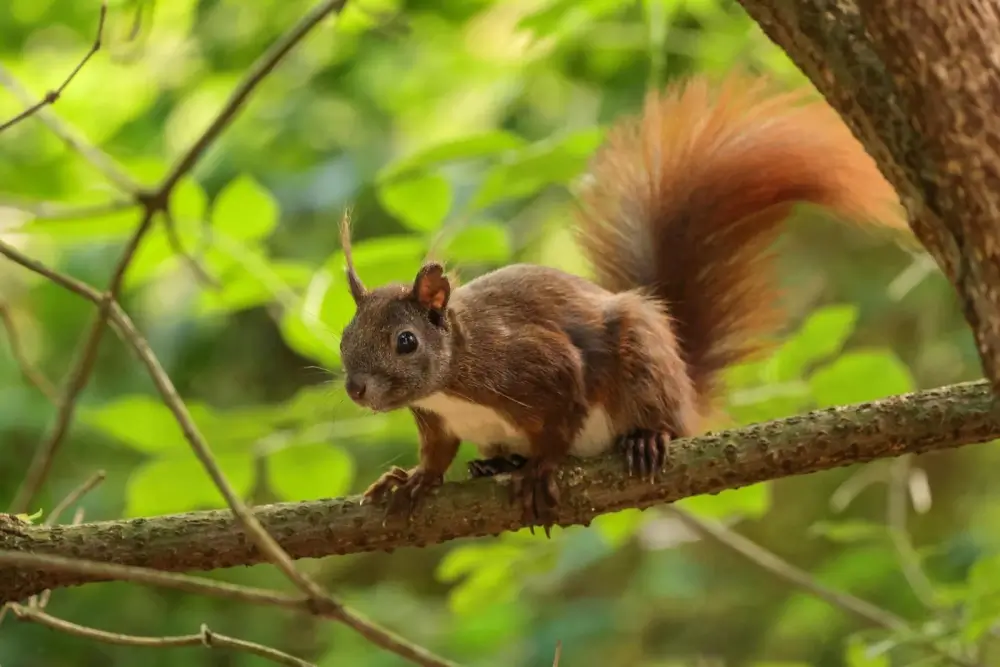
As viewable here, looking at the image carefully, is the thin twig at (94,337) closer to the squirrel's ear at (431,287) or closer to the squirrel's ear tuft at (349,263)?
the squirrel's ear tuft at (349,263)

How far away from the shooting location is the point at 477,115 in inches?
114

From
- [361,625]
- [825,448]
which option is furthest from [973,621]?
[361,625]

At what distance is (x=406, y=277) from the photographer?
1744mm

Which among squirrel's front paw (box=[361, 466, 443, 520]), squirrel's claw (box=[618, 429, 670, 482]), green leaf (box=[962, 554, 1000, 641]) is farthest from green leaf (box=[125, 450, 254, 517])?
green leaf (box=[962, 554, 1000, 641])

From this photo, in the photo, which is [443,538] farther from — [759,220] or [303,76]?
[303,76]

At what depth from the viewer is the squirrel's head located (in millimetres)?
1437

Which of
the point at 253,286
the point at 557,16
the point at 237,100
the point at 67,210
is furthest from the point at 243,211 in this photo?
the point at 237,100

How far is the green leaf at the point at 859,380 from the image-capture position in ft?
5.33

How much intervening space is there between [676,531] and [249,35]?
6.19 ft

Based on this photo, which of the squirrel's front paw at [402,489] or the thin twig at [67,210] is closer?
the thin twig at [67,210]

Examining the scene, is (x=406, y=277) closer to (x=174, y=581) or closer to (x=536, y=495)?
(x=536, y=495)

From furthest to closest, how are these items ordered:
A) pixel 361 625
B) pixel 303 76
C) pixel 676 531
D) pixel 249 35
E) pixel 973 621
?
pixel 676 531 → pixel 303 76 → pixel 249 35 → pixel 973 621 → pixel 361 625

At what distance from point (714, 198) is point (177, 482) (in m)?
1.00

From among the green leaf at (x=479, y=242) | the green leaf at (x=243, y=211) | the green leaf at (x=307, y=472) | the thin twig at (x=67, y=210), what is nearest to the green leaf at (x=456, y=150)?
the green leaf at (x=479, y=242)
